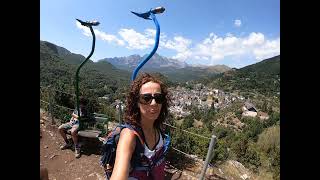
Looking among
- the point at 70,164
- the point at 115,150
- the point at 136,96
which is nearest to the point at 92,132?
the point at 70,164

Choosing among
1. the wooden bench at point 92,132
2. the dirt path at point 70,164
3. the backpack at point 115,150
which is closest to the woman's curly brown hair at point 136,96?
the backpack at point 115,150

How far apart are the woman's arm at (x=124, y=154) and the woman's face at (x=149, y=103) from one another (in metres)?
0.21

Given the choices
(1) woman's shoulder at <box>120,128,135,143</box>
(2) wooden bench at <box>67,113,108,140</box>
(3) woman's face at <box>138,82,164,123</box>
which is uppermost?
(3) woman's face at <box>138,82,164,123</box>

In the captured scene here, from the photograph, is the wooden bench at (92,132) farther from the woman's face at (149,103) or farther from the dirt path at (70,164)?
the woman's face at (149,103)

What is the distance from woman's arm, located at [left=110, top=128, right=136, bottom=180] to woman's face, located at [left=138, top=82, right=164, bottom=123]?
21 centimetres

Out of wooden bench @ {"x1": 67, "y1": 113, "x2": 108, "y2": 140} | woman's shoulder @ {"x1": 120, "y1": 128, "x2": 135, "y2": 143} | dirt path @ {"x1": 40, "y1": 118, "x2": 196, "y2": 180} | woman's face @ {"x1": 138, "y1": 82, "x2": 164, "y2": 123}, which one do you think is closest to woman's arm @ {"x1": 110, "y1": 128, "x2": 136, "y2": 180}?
woman's shoulder @ {"x1": 120, "y1": 128, "x2": 135, "y2": 143}

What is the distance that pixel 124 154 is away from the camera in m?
1.23

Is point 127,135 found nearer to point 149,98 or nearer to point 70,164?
point 149,98

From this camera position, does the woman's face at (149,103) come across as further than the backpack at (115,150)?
Yes

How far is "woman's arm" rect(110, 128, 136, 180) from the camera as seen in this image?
3.68ft

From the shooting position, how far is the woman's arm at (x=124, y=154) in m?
1.12

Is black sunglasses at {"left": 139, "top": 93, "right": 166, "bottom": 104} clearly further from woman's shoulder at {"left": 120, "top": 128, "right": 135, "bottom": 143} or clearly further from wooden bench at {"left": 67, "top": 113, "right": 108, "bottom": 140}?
wooden bench at {"left": 67, "top": 113, "right": 108, "bottom": 140}

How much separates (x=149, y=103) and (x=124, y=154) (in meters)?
0.40
